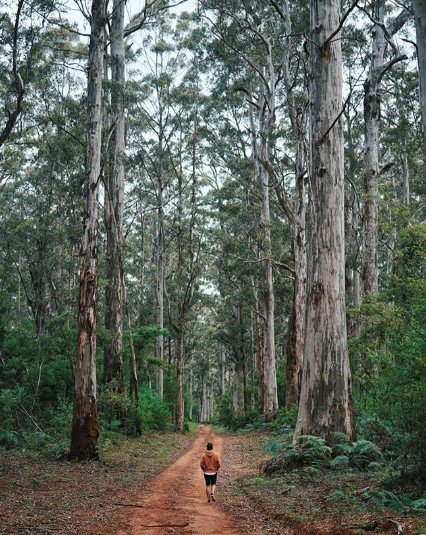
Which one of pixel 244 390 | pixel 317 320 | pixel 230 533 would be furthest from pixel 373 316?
pixel 244 390

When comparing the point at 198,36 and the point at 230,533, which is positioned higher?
the point at 198,36

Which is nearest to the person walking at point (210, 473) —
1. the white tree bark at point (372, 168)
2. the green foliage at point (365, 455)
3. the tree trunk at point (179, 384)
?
the green foliage at point (365, 455)

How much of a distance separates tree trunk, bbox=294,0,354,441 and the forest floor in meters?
1.45

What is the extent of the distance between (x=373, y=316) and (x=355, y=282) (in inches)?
500

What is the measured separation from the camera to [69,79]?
82.3 feet

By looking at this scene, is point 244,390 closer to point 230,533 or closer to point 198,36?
point 198,36

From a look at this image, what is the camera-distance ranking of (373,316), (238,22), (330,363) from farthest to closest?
(238,22), (373,316), (330,363)

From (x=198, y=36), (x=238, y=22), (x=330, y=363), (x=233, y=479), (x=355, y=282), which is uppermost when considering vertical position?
(x=198, y=36)

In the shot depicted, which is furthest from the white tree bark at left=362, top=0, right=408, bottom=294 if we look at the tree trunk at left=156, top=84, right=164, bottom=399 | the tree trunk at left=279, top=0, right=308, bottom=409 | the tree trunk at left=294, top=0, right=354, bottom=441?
the tree trunk at left=156, top=84, right=164, bottom=399

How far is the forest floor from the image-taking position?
5441mm

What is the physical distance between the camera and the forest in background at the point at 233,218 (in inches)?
366

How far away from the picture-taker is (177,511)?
6996mm

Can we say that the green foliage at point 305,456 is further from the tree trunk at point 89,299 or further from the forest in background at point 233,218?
the tree trunk at point 89,299

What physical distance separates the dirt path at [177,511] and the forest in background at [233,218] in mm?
1945
